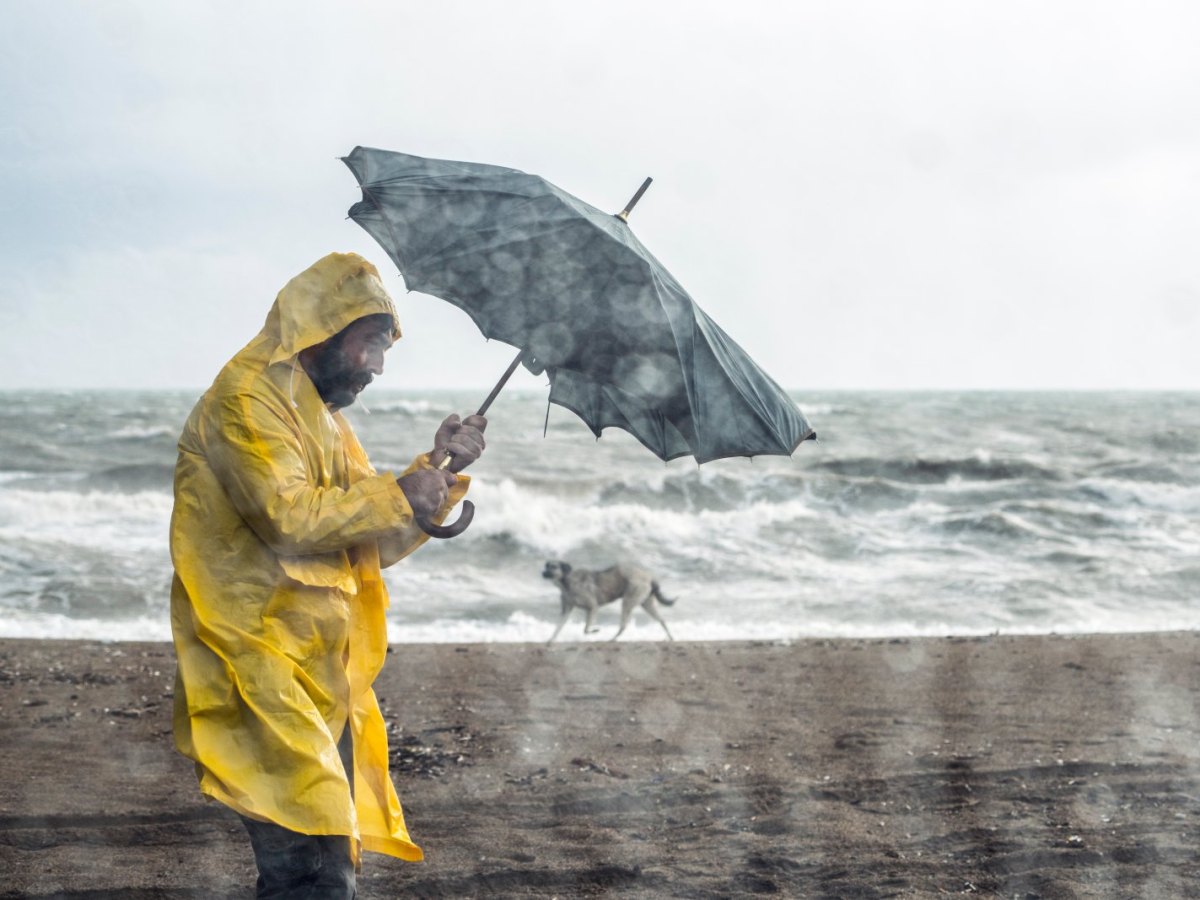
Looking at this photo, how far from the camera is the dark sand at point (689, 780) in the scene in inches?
155

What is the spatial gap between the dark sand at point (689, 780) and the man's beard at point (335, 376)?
201 cm

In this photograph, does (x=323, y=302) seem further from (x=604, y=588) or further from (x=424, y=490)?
(x=604, y=588)

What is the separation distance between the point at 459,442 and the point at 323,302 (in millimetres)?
414

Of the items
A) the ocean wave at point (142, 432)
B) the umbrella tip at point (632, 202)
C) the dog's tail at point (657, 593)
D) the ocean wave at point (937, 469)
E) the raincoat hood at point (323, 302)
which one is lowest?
the ocean wave at point (142, 432)

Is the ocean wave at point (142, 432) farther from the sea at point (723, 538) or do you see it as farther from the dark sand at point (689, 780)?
the dark sand at point (689, 780)

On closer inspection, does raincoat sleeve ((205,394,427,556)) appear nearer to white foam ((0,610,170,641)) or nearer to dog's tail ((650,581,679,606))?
white foam ((0,610,170,641))

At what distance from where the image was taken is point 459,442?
8.31 feet

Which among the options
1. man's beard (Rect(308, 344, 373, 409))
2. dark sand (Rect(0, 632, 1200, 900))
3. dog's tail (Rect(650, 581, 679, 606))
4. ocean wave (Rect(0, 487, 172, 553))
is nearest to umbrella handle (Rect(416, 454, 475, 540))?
man's beard (Rect(308, 344, 373, 409))

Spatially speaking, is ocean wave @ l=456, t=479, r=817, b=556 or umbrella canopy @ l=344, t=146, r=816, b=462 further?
ocean wave @ l=456, t=479, r=817, b=556

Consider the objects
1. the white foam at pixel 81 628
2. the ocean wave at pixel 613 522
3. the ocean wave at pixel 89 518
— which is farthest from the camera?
the ocean wave at pixel 613 522

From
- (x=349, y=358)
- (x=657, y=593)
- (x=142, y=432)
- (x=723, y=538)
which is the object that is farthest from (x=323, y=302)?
(x=142, y=432)

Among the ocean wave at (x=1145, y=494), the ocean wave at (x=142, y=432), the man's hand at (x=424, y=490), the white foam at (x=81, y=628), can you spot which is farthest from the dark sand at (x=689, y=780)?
the ocean wave at (x=142, y=432)

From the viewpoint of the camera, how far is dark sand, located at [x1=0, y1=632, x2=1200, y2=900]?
3.94m

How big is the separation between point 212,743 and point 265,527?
16.9 inches
